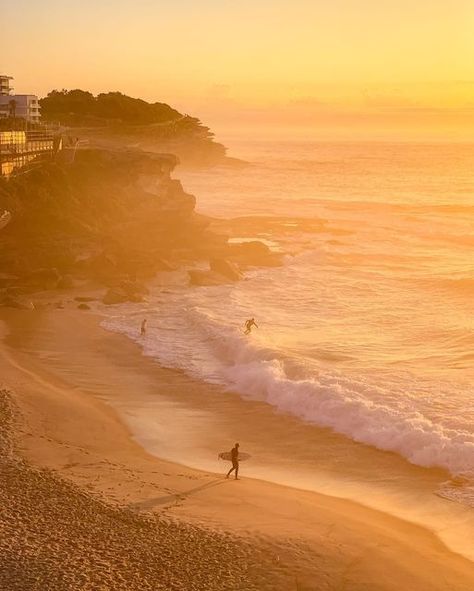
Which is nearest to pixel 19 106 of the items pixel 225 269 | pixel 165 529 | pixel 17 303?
pixel 225 269

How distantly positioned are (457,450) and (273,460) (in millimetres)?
5441

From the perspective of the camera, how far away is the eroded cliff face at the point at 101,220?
49.1m

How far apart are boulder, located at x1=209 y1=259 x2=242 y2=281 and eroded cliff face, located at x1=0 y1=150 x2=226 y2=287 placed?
3384mm

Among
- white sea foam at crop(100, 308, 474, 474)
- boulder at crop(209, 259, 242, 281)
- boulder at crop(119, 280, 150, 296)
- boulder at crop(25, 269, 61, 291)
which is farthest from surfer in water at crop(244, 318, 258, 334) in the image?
boulder at crop(25, 269, 61, 291)

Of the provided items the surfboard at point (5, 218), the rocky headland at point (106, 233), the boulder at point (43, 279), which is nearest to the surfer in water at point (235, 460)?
the rocky headland at point (106, 233)

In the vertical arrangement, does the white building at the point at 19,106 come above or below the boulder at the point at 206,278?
above

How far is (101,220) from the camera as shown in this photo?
5609 cm

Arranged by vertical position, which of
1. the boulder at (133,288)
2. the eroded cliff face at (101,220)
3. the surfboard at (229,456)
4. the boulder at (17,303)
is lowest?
the surfboard at (229,456)

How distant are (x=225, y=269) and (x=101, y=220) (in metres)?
10.4

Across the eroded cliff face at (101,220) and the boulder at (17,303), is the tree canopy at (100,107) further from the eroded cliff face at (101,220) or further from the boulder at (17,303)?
the boulder at (17,303)

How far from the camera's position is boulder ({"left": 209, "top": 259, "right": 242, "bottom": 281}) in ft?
166

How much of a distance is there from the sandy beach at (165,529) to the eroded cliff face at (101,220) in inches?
907

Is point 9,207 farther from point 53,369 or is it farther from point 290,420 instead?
point 290,420

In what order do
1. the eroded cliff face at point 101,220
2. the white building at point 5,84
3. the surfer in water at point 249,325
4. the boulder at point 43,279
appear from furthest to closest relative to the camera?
the white building at point 5,84
the eroded cliff face at point 101,220
the boulder at point 43,279
the surfer in water at point 249,325
